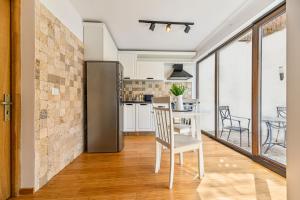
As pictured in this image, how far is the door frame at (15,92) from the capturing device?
203 centimetres

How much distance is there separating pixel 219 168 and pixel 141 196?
1.37 m

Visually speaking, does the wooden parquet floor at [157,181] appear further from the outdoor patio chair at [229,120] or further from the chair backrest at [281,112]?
the outdoor patio chair at [229,120]

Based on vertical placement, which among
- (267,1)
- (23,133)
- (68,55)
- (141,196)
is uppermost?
(267,1)

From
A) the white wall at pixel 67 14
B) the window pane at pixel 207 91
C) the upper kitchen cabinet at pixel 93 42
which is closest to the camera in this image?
the white wall at pixel 67 14

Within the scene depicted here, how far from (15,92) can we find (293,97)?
2.49 meters

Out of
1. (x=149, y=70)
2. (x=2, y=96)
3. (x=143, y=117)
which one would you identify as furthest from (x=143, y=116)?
(x=2, y=96)

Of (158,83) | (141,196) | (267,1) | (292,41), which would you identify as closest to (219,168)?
(141,196)

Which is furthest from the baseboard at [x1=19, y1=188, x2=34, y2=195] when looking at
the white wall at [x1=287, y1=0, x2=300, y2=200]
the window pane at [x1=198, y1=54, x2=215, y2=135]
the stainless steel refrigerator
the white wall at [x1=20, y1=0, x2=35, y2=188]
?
the window pane at [x1=198, y1=54, x2=215, y2=135]

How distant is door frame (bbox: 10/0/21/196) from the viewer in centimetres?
203

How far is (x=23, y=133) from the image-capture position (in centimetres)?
206

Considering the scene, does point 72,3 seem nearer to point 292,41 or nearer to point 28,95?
point 28,95

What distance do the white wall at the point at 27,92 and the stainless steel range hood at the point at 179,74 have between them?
14.3 feet

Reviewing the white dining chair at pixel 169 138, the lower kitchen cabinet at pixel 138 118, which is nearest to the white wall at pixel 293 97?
the white dining chair at pixel 169 138

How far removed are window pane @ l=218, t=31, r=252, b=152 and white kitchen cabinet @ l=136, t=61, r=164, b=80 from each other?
184 centimetres
